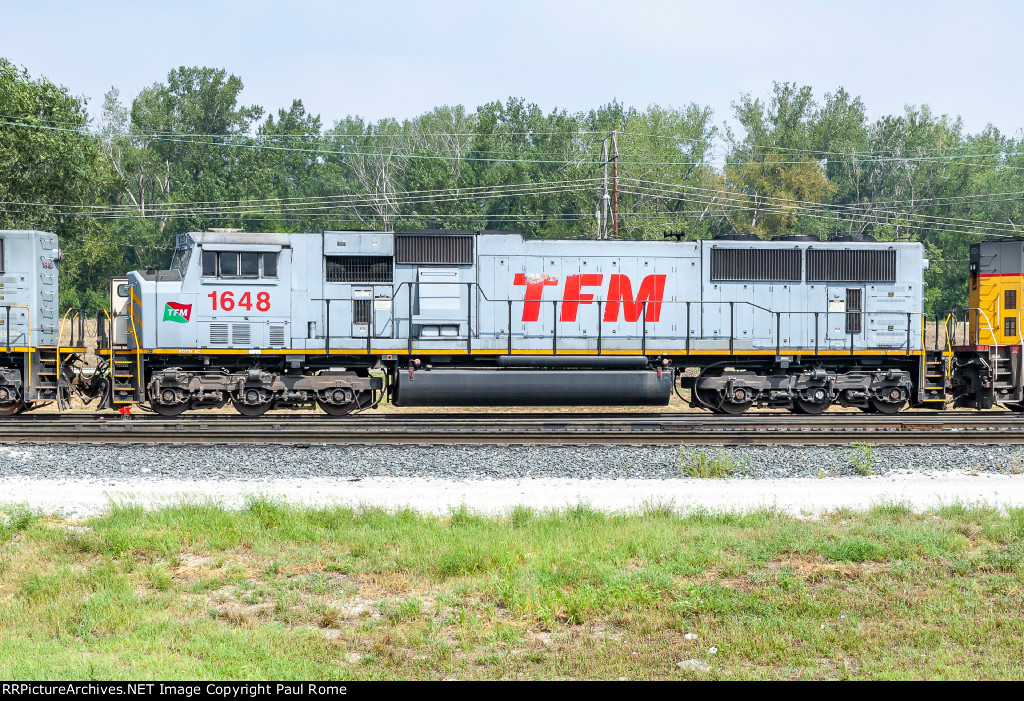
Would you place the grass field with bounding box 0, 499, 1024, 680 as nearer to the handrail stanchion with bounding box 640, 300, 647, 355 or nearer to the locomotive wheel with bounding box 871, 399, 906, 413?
the handrail stanchion with bounding box 640, 300, 647, 355

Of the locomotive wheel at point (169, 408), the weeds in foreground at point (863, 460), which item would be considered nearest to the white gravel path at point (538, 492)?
the weeds in foreground at point (863, 460)

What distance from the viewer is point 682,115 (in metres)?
58.7

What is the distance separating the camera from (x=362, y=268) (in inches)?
643

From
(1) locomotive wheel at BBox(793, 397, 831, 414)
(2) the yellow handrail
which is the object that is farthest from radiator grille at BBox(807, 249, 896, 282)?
(2) the yellow handrail

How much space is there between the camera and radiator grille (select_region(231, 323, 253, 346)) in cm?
1584

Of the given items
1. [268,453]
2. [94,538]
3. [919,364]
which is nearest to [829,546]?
[94,538]

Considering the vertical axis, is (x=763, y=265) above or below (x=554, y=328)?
above

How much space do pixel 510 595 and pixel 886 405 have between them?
12857mm

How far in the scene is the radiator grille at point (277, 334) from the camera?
16.0m

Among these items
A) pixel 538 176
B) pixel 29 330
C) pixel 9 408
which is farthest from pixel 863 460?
pixel 538 176

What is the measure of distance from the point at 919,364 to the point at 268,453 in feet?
38.9

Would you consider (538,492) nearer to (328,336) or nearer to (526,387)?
(526,387)

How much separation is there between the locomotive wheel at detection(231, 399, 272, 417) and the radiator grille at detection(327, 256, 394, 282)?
8.77 ft

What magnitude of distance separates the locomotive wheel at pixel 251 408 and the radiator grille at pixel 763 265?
8.85 metres
